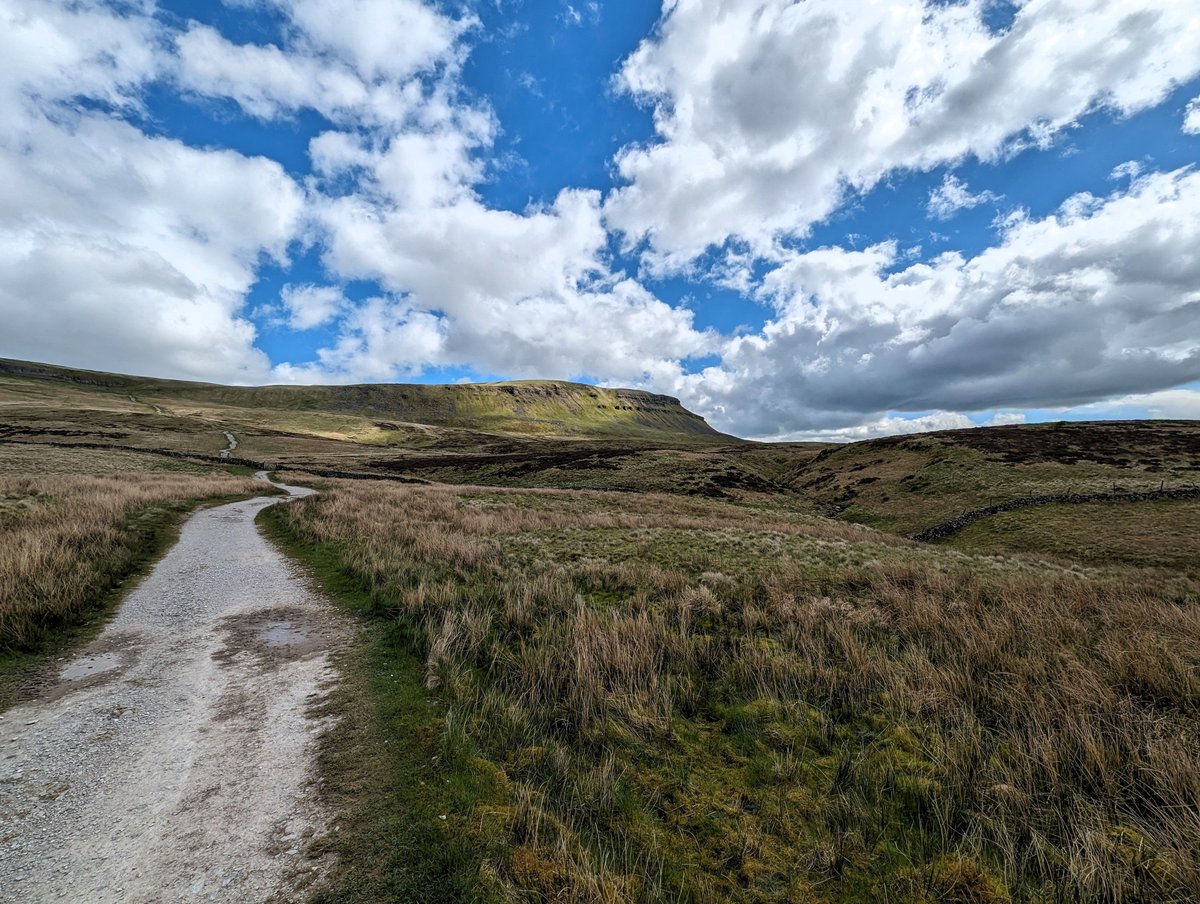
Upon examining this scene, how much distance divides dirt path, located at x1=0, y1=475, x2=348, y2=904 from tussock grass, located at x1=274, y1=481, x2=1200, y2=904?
1.50 meters

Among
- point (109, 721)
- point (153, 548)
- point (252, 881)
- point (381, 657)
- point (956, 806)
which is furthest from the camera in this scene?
point (153, 548)

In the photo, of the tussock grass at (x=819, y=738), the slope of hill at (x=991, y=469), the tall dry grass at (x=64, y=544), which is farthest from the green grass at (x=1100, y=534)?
the tall dry grass at (x=64, y=544)

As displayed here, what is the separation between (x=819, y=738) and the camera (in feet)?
17.8

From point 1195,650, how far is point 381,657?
11.6 meters

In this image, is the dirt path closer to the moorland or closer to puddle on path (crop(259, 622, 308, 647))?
puddle on path (crop(259, 622, 308, 647))

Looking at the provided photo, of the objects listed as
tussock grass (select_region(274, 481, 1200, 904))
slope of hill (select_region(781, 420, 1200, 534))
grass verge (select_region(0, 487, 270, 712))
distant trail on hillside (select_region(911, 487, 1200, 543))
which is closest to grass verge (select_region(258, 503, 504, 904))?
tussock grass (select_region(274, 481, 1200, 904))

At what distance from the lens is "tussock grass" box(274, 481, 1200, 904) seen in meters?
3.60

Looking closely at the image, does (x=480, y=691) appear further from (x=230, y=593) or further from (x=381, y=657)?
(x=230, y=593)

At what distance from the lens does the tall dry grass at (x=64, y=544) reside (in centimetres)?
796

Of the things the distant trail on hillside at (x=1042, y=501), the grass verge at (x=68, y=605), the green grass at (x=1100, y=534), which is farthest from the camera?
the distant trail on hillside at (x=1042, y=501)

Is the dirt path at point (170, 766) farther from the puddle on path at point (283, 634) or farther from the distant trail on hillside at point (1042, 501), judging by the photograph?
the distant trail on hillside at point (1042, 501)

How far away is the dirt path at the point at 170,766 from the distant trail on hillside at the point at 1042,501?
123 ft

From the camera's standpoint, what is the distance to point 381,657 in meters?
7.44

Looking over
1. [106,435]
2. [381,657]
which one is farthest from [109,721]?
[106,435]
